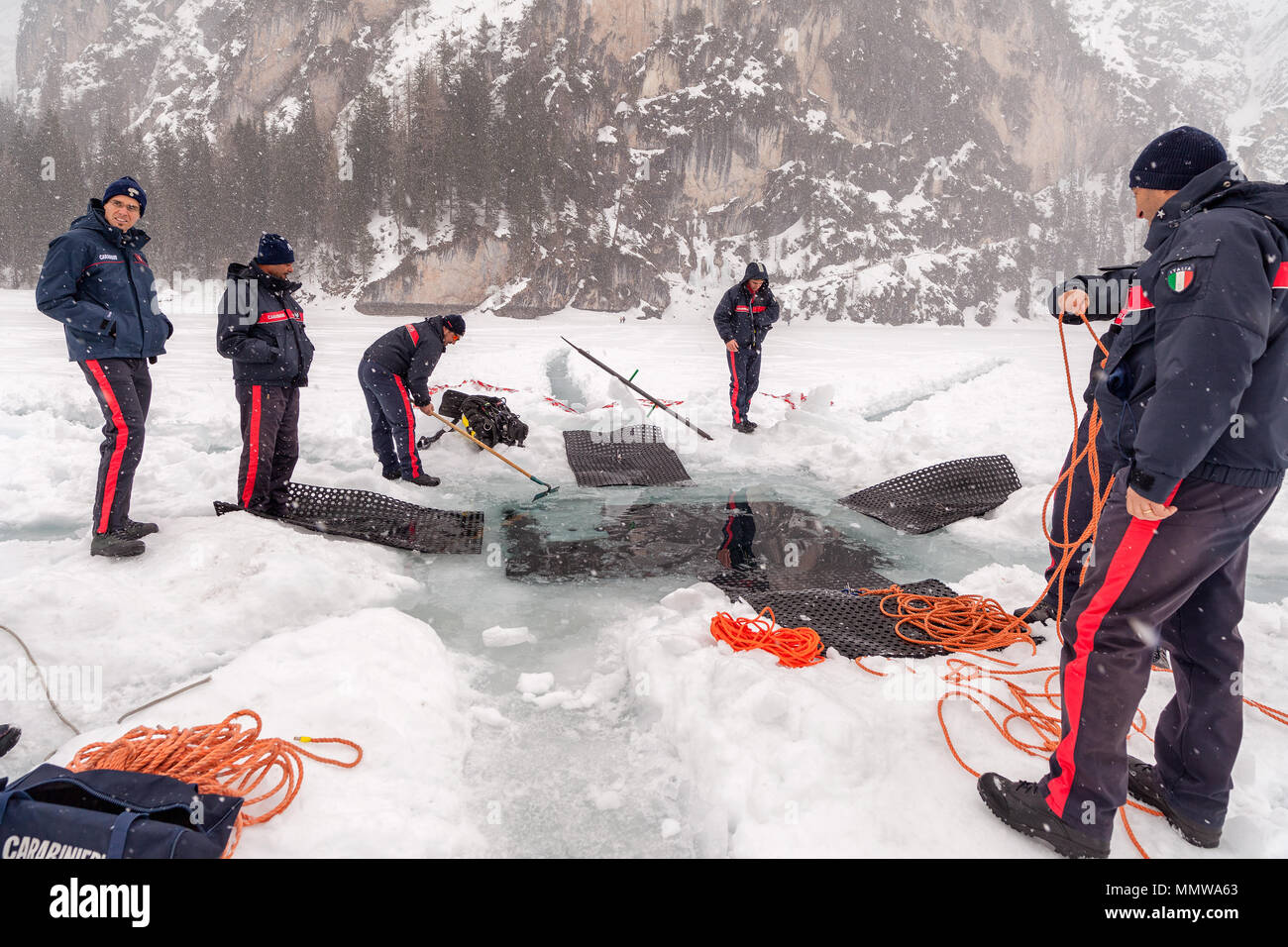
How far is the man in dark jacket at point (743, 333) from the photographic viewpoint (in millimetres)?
7121

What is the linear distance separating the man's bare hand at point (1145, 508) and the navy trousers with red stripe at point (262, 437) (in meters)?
4.38

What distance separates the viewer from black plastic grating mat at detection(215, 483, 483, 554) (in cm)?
401

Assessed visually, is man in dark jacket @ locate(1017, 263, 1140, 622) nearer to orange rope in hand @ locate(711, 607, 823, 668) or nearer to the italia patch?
the italia patch

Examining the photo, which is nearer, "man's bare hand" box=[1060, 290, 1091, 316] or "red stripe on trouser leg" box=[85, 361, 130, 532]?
"man's bare hand" box=[1060, 290, 1091, 316]

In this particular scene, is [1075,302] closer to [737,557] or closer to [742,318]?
[737,557]

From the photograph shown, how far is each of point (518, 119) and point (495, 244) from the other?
8418mm

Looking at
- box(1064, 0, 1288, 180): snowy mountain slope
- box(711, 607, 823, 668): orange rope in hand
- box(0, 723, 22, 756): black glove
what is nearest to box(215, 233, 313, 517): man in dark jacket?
box(0, 723, 22, 756): black glove

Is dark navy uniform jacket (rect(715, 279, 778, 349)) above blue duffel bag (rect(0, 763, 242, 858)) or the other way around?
above

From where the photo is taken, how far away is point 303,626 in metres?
3.00

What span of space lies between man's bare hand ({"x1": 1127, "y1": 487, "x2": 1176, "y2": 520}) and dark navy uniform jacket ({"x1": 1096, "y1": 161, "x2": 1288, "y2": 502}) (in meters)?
0.03

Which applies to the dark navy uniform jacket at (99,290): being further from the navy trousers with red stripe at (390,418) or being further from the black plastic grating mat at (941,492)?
the black plastic grating mat at (941,492)

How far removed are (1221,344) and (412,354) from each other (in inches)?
199

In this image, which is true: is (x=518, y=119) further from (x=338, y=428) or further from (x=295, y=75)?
(x=338, y=428)

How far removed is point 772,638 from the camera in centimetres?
271
